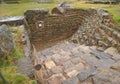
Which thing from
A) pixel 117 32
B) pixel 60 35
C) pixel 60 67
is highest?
pixel 117 32

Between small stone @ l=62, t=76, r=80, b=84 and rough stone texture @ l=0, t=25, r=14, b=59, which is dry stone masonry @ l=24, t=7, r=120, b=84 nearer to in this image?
small stone @ l=62, t=76, r=80, b=84

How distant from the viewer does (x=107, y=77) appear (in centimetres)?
463

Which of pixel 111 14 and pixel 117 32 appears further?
pixel 111 14

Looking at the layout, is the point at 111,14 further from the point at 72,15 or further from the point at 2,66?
the point at 2,66

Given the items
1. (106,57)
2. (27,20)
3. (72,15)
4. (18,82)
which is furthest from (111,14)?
(18,82)

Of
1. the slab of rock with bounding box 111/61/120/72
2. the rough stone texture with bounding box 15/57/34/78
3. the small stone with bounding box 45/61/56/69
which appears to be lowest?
the small stone with bounding box 45/61/56/69

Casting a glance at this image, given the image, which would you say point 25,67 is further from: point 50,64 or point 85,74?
point 50,64

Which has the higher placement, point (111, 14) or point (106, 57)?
point (111, 14)

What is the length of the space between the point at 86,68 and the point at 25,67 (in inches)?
78.2

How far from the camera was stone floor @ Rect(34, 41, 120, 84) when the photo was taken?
15.5 feet

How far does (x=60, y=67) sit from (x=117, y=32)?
113 inches

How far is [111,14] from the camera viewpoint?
966 centimetres

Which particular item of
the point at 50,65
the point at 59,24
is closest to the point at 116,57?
the point at 50,65

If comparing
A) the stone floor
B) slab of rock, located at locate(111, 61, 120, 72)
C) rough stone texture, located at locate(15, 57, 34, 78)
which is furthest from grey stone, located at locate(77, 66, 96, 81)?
rough stone texture, located at locate(15, 57, 34, 78)
